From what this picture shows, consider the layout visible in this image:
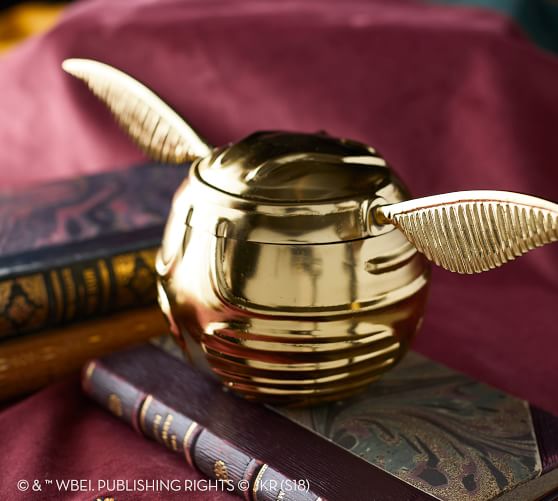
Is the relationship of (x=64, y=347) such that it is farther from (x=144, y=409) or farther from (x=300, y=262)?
(x=300, y=262)

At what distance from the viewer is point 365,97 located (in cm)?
108

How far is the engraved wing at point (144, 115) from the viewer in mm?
660

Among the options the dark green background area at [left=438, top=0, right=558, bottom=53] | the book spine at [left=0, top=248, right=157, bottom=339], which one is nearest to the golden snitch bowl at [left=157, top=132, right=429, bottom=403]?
the book spine at [left=0, top=248, right=157, bottom=339]

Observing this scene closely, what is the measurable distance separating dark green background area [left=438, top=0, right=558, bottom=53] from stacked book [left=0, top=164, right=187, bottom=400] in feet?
2.41

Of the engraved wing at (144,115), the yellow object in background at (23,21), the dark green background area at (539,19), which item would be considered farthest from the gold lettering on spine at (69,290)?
the yellow object in background at (23,21)

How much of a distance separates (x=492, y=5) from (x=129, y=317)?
31.8 inches

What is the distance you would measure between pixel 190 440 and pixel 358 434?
12 cm

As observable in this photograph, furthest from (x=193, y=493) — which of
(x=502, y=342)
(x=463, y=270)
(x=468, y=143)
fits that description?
(x=468, y=143)

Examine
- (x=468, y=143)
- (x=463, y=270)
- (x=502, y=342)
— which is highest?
(x=463, y=270)

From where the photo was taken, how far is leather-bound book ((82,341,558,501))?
1.80 ft

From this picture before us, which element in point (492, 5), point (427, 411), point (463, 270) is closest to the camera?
point (463, 270)

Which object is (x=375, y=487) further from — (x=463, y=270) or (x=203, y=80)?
(x=203, y=80)

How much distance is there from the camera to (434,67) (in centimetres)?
108

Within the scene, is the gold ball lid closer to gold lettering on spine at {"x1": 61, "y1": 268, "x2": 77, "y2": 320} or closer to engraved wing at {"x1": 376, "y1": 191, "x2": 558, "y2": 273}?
engraved wing at {"x1": 376, "y1": 191, "x2": 558, "y2": 273}
